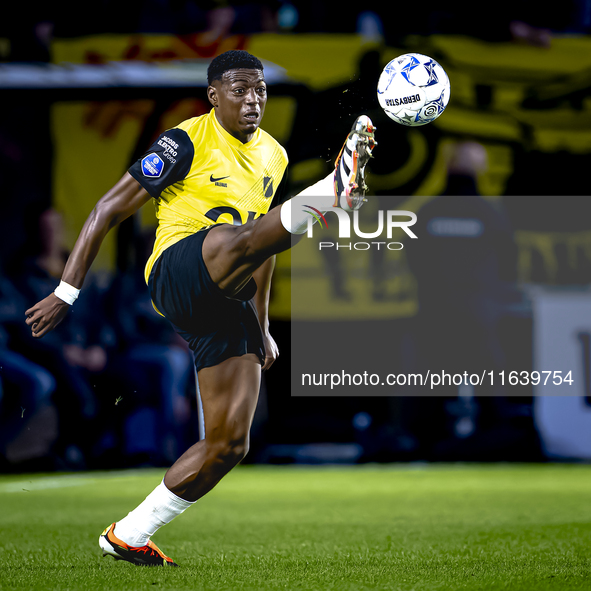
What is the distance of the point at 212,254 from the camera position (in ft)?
10.5

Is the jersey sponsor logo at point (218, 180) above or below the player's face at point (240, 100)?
below

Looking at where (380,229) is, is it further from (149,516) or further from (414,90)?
(149,516)

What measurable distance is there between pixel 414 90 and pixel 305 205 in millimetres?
1051

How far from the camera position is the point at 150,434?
7.14m

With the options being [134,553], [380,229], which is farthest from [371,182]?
[134,553]

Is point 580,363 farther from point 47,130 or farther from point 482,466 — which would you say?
point 47,130

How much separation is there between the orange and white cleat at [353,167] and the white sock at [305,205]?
0.11 feet

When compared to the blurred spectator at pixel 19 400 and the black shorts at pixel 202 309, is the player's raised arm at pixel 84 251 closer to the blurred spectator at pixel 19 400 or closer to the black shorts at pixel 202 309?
the black shorts at pixel 202 309

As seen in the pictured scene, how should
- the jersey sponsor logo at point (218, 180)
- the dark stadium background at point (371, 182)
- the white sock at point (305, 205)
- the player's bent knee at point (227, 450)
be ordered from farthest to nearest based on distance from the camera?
1. the dark stadium background at point (371, 182)
2. the jersey sponsor logo at point (218, 180)
3. the player's bent knee at point (227, 450)
4. the white sock at point (305, 205)

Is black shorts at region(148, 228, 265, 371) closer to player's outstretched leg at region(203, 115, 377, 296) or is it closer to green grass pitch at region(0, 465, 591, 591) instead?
player's outstretched leg at region(203, 115, 377, 296)

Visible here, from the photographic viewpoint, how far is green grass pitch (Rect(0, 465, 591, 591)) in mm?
2998

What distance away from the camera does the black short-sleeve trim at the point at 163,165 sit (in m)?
3.40

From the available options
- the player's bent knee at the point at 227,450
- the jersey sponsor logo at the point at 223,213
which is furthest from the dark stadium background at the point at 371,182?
the player's bent knee at the point at 227,450

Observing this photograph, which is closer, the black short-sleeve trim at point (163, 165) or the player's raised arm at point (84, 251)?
the player's raised arm at point (84, 251)
